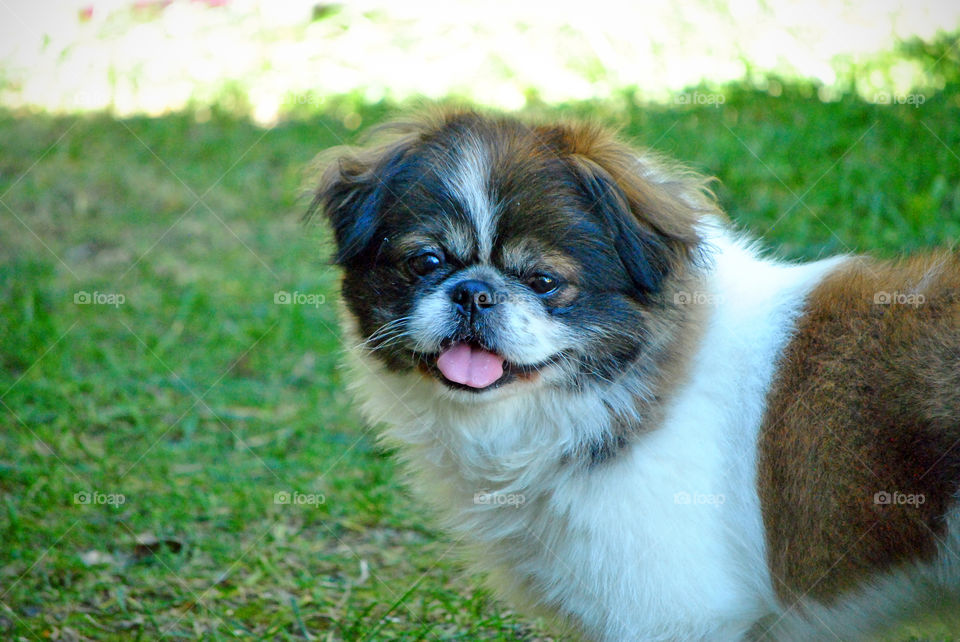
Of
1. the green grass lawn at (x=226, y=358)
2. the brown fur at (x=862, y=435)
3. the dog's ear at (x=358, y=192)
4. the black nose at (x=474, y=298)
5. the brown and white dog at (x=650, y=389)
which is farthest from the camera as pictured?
the green grass lawn at (x=226, y=358)

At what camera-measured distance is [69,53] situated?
8492mm

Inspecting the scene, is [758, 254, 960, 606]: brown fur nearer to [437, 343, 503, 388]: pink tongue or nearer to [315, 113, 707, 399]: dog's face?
[315, 113, 707, 399]: dog's face

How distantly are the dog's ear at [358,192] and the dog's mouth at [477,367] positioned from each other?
20.3 inches

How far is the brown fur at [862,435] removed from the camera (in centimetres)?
274

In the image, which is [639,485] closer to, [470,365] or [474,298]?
[470,365]

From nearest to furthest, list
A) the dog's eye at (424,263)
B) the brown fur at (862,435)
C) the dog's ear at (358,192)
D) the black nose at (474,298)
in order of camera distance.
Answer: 1. the brown fur at (862,435)
2. the black nose at (474,298)
3. the dog's eye at (424,263)
4. the dog's ear at (358,192)

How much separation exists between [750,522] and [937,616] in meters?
0.74

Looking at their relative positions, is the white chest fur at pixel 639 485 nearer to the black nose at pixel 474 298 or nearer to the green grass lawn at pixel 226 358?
the black nose at pixel 474 298

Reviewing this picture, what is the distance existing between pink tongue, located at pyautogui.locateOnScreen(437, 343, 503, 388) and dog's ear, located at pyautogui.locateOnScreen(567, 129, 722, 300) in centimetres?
56

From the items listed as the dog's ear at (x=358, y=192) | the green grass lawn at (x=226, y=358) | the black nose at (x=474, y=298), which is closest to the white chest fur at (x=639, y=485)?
the black nose at (x=474, y=298)

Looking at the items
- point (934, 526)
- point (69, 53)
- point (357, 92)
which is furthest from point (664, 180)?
point (69, 53)

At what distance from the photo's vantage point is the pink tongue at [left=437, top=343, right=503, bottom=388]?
10.1ft

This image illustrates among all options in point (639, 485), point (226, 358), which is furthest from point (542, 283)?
point (226, 358)

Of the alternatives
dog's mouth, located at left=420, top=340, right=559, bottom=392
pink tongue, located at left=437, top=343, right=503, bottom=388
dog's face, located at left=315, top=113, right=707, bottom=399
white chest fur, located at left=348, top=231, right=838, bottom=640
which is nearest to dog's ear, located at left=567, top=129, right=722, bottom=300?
dog's face, located at left=315, top=113, right=707, bottom=399
